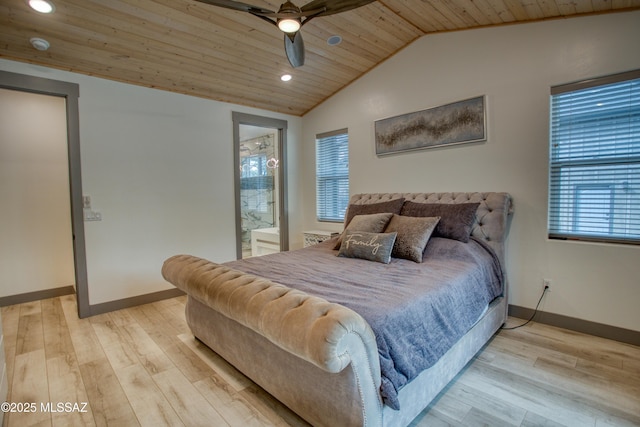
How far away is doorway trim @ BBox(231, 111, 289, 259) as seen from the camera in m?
4.43

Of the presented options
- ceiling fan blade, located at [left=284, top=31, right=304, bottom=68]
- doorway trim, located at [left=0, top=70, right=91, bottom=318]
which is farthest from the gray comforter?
doorway trim, located at [left=0, top=70, right=91, bottom=318]

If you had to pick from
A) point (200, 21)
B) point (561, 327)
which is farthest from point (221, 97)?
point (561, 327)

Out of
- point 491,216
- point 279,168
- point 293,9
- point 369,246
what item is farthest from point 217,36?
point 491,216

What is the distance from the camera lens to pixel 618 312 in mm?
2602

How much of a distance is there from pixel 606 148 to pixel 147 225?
4.60 metres

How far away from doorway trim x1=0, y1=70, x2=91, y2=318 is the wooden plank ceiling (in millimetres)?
207

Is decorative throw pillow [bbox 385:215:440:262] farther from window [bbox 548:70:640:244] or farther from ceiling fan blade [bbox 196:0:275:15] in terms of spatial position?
ceiling fan blade [bbox 196:0:275:15]

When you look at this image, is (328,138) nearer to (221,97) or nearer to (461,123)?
(221,97)

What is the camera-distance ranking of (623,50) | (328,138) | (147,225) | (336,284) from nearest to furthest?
(336,284) → (623,50) → (147,225) → (328,138)

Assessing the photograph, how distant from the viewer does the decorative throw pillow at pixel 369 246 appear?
2.72m

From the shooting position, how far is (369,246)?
9.18 ft

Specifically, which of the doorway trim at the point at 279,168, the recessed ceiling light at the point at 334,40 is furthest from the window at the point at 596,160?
the doorway trim at the point at 279,168

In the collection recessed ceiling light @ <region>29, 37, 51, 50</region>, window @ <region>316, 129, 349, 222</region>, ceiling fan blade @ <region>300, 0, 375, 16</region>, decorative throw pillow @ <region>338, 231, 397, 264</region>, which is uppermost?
recessed ceiling light @ <region>29, 37, 51, 50</region>

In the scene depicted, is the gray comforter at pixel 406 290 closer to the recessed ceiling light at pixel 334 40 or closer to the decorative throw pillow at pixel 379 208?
the decorative throw pillow at pixel 379 208
